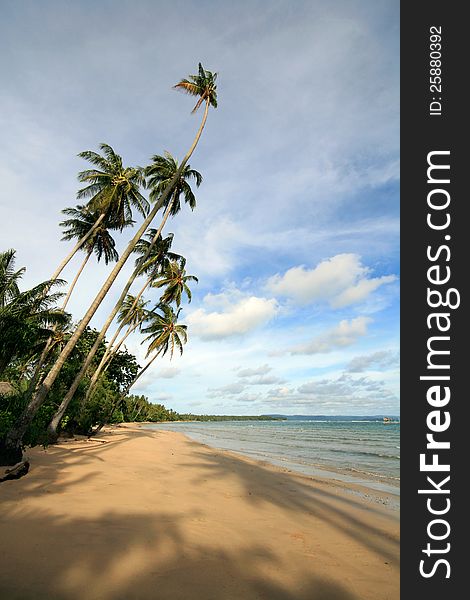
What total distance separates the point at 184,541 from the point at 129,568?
1.14 meters

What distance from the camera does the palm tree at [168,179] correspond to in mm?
19391

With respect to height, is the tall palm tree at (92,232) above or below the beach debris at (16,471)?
above

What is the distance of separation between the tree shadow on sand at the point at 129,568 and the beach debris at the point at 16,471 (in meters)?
2.82

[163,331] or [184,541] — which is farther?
[163,331]

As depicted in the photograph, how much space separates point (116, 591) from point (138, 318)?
86.7ft

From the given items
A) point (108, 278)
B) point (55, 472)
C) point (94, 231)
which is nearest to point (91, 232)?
point (94, 231)

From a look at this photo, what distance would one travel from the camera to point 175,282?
26.1 m

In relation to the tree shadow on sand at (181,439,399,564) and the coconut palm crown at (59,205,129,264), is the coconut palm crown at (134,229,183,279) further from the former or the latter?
the tree shadow on sand at (181,439,399,564)

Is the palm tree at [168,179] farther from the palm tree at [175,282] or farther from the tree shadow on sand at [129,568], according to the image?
the tree shadow on sand at [129,568]

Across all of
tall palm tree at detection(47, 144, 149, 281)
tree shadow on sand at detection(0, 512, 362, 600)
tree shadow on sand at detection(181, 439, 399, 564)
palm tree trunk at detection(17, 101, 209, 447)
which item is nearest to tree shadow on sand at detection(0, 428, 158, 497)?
palm tree trunk at detection(17, 101, 209, 447)

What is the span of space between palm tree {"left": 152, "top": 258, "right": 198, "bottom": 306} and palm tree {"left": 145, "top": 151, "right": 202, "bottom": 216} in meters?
6.17

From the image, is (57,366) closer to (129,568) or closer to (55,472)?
(55,472)

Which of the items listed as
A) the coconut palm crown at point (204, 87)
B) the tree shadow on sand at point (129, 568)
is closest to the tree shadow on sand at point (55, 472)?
the tree shadow on sand at point (129, 568)

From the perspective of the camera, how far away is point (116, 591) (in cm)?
334
